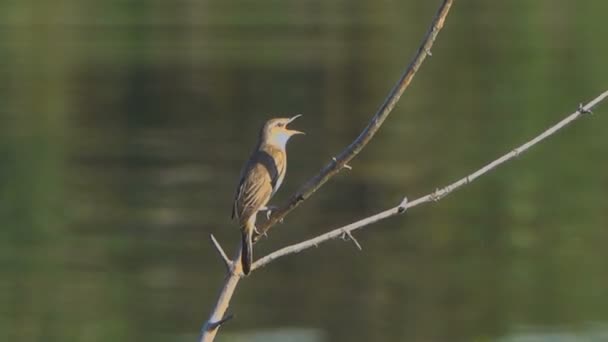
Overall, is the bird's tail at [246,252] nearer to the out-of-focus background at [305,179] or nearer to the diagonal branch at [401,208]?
the diagonal branch at [401,208]

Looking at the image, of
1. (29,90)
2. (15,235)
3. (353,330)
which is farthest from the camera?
(29,90)

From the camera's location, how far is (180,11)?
44.8m

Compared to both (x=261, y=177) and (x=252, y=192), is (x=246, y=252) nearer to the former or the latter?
(x=252, y=192)

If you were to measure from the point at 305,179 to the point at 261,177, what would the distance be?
15.2m

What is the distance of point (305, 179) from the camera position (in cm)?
2066

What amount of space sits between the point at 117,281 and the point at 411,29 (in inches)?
914

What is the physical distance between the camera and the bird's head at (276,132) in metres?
5.81

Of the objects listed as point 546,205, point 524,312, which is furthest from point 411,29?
point 524,312

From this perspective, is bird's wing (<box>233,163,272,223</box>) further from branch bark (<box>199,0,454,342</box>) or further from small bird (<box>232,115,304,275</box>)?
branch bark (<box>199,0,454,342</box>)

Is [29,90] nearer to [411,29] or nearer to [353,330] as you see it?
[411,29]

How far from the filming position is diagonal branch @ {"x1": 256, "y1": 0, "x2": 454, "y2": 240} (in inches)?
138

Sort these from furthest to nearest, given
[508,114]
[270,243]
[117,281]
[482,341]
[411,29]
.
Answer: [411,29] → [508,114] → [270,243] → [117,281] → [482,341]

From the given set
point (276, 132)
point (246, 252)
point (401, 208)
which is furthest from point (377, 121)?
point (276, 132)

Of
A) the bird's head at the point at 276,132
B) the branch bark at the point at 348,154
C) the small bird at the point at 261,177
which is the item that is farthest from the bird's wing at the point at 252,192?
the branch bark at the point at 348,154
